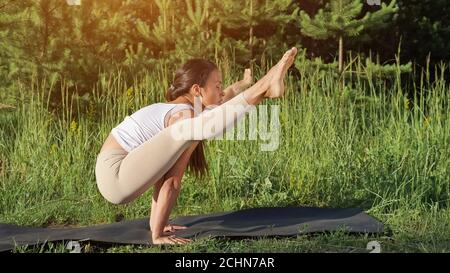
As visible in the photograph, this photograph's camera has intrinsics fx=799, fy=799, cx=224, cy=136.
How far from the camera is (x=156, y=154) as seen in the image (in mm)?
3885

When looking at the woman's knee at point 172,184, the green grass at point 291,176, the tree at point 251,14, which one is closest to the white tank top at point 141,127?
the woman's knee at point 172,184

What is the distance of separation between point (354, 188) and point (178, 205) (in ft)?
3.90

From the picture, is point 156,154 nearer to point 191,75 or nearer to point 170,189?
point 170,189

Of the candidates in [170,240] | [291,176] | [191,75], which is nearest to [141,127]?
[191,75]

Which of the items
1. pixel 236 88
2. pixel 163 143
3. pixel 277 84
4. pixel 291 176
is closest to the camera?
pixel 277 84

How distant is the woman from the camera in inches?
152

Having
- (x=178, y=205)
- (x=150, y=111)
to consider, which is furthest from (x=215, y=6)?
(x=150, y=111)

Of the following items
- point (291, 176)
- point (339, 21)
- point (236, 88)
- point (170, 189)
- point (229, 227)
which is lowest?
point (229, 227)

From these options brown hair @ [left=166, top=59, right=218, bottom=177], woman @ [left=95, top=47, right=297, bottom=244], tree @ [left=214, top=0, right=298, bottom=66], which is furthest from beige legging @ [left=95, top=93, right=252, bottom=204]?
tree @ [left=214, top=0, right=298, bottom=66]

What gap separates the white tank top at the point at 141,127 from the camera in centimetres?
407

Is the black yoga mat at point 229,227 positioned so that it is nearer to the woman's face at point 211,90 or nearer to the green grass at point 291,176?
the green grass at point 291,176

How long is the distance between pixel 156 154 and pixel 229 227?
33.1 inches

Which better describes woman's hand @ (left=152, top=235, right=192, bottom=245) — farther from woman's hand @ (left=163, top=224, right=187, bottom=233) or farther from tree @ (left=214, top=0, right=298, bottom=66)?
tree @ (left=214, top=0, right=298, bottom=66)
